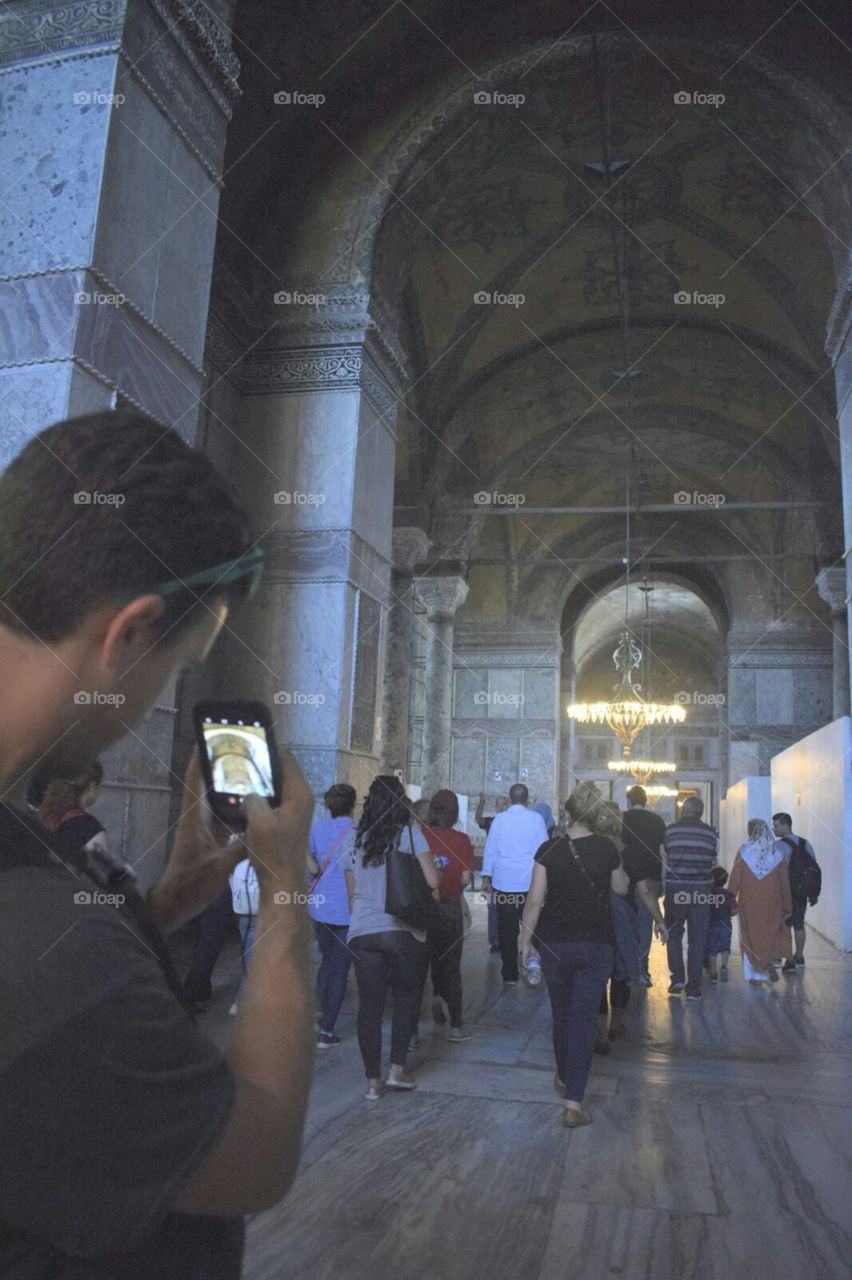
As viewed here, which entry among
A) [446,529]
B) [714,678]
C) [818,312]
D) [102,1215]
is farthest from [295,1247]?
[714,678]

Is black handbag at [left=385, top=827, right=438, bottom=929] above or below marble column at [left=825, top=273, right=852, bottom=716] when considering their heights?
below

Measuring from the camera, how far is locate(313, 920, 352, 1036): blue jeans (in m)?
5.40

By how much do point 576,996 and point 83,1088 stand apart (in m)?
3.86

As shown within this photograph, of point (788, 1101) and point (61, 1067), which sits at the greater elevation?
point (61, 1067)

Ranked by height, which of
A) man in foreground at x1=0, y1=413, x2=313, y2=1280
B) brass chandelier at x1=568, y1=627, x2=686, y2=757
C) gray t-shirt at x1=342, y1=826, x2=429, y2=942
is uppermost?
brass chandelier at x1=568, y1=627, x2=686, y2=757

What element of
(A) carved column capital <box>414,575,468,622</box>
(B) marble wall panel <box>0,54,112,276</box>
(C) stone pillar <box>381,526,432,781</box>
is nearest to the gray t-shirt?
(B) marble wall panel <box>0,54,112,276</box>

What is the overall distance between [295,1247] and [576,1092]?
5.44 ft

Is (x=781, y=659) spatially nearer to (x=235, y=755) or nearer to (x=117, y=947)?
(x=235, y=755)

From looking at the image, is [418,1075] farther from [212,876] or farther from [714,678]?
[714,678]

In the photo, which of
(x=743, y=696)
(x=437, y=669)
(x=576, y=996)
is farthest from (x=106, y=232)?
(x=743, y=696)

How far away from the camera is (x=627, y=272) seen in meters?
14.0

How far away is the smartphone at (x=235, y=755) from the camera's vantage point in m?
0.99

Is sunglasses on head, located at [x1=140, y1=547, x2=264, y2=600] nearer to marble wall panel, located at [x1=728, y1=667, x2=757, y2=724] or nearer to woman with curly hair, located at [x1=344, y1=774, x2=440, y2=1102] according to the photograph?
woman with curly hair, located at [x1=344, y1=774, x2=440, y2=1102]

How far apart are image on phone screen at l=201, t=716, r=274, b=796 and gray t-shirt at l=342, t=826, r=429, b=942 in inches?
144
